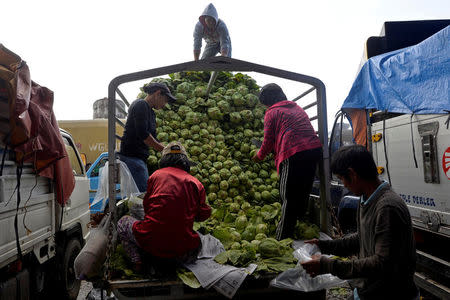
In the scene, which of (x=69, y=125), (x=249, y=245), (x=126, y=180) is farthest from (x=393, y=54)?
(x=69, y=125)

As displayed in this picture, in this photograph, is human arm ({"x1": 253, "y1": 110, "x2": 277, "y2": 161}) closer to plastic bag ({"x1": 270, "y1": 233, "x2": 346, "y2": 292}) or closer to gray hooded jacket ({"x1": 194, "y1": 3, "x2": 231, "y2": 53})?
plastic bag ({"x1": 270, "y1": 233, "x2": 346, "y2": 292})

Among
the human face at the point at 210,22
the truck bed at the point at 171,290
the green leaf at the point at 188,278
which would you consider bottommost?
the truck bed at the point at 171,290

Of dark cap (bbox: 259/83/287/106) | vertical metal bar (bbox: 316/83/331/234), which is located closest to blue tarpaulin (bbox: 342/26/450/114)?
vertical metal bar (bbox: 316/83/331/234)

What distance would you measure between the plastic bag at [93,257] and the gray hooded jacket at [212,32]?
16.5 feet

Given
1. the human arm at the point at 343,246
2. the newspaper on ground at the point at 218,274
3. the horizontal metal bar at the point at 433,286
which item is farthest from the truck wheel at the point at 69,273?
the horizontal metal bar at the point at 433,286

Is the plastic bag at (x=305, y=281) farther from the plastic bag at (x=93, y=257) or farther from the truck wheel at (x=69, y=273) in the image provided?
the truck wheel at (x=69, y=273)

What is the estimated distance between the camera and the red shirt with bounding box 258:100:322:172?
146 inches

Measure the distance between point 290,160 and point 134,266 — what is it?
205 centimetres

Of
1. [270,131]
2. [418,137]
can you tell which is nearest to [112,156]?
[270,131]

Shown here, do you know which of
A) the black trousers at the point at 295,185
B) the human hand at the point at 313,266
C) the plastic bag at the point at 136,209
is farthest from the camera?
the black trousers at the point at 295,185

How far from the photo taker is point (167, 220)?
283cm

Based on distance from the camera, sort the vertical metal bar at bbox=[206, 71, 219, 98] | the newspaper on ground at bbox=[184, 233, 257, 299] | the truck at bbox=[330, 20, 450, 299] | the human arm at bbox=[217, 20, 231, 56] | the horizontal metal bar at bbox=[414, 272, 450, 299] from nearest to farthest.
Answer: the newspaper on ground at bbox=[184, 233, 257, 299] < the horizontal metal bar at bbox=[414, 272, 450, 299] < the truck at bbox=[330, 20, 450, 299] < the vertical metal bar at bbox=[206, 71, 219, 98] < the human arm at bbox=[217, 20, 231, 56]

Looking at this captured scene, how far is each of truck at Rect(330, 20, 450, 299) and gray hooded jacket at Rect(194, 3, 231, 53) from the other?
3163mm

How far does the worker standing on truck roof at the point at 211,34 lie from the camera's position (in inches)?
272
